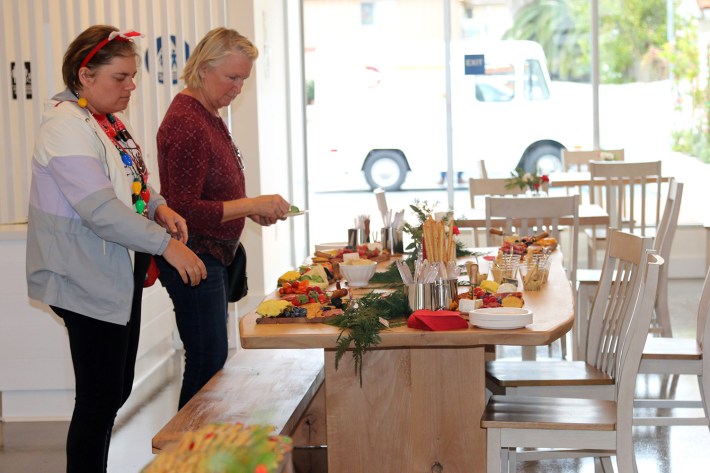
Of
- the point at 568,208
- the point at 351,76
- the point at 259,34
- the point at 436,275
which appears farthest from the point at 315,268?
the point at 351,76

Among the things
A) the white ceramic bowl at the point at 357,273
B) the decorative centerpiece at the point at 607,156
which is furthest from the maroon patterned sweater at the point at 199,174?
the decorative centerpiece at the point at 607,156

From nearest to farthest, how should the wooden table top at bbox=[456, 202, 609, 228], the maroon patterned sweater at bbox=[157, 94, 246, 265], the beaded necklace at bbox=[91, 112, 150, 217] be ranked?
the beaded necklace at bbox=[91, 112, 150, 217] → the maroon patterned sweater at bbox=[157, 94, 246, 265] → the wooden table top at bbox=[456, 202, 609, 228]

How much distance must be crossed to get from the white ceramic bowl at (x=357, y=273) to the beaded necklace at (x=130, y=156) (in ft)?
2.22

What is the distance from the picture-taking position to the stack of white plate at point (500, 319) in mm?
2475

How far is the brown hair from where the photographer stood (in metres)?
2.60

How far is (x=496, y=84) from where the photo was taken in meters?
8.46

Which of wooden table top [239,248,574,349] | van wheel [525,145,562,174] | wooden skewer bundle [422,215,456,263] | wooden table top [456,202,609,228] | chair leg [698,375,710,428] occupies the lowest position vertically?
chair leg [698,375,710,428]

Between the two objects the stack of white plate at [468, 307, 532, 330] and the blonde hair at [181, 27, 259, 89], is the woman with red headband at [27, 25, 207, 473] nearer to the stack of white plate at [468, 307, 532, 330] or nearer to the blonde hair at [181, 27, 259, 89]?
the blonde hair at [181, 27, 259, 89]

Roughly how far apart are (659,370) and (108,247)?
194 centimetres

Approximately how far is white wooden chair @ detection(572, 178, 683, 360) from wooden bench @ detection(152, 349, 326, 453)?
1.31 meters

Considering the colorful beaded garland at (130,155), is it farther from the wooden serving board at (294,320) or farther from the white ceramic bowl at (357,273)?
the white ceramic bowl at (357,273)

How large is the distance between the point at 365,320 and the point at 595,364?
1.10 meters

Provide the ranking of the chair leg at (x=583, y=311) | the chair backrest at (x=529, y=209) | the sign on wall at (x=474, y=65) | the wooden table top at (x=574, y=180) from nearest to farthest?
1. the chair leg at (x=583, y=311)
2. the chair backrest at (x=529, y=209)
3. the wooden table top at (x=574, y=180)
4. the sign on wall at (x=474, y=65)

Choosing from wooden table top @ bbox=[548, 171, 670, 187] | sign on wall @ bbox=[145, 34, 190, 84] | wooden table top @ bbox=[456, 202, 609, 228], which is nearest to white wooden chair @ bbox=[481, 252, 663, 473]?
wooden table top @ bbox=[456, 202, 609, 228]
